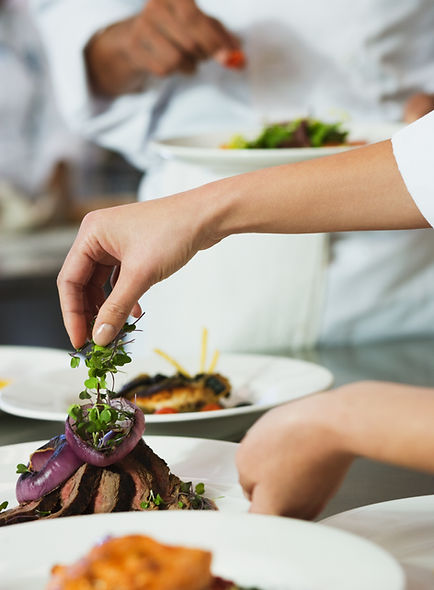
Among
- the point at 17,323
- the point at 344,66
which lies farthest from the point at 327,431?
the point at 17,323

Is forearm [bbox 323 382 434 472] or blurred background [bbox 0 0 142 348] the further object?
blurred background [bbox 0 0 142 348]

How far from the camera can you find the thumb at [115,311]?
97 centimetres

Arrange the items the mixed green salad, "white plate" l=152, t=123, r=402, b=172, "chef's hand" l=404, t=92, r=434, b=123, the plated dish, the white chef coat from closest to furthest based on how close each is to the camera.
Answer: the plated dish < "white plate" l=152, t=123, r=402, b=172 < the mixed green salad < "chef's hand" l=404, t=92, r=434, b=123 < the white chef coat

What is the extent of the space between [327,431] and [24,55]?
4.50 m

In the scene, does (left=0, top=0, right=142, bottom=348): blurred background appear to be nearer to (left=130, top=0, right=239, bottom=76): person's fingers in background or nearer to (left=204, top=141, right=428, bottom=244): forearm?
(left=130, top=0, right=239, bottom=76): person's fingers in background

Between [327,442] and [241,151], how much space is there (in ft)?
3.51

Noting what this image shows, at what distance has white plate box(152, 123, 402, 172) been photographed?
1.72 m

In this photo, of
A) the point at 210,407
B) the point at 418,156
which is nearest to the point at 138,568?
the point at 418,156

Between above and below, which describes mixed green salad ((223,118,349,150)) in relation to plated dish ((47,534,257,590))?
above

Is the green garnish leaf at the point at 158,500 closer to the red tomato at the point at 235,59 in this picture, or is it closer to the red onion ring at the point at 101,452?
the red onion ring at the point at 101,452

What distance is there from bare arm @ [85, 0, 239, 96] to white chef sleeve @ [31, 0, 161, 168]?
0.06 meters

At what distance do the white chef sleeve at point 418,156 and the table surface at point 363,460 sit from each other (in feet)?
1.17

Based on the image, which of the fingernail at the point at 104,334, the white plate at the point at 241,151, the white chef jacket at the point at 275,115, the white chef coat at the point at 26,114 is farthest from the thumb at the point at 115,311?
the white chef coat at the point at 26,114

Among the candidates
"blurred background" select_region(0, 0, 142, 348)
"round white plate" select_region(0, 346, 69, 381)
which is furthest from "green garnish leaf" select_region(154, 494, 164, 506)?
"blurred background" select_region(0, 0, 142, 348)
